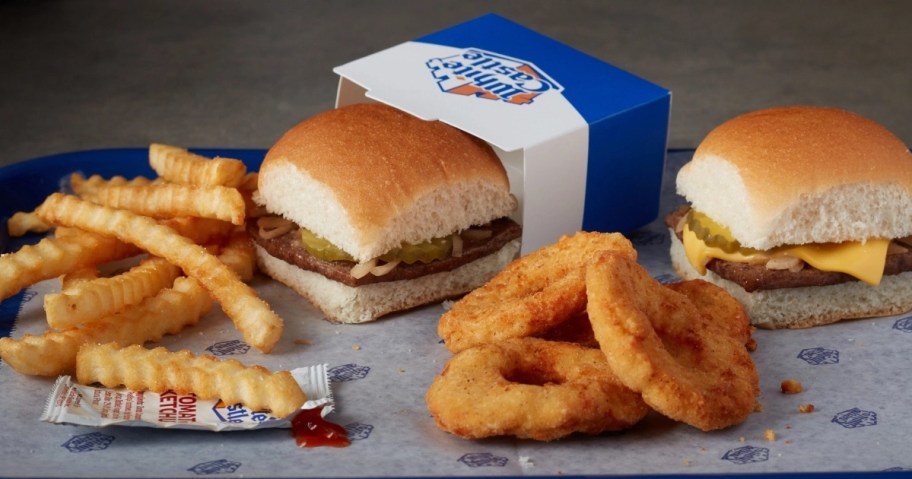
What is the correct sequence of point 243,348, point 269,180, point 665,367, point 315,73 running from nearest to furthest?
point 665,367
point 243,348
point 269,180
point 315,73

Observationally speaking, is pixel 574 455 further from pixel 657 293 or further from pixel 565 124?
pixel 565 124

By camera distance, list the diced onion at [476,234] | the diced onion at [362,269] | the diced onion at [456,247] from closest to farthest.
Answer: the diced onion at [362,269] → the diced onion at [456,247] → the diced onion at [476,234]

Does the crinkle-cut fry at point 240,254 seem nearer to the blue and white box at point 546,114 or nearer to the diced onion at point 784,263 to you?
the blue and white box at point 546,114

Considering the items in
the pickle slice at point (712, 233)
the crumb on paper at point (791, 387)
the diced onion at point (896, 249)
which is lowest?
the crumb on paper at point (791, 387)

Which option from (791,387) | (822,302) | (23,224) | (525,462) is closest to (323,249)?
(525,462)

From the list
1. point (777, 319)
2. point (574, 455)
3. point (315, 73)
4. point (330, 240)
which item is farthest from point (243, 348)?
point (315, 73)

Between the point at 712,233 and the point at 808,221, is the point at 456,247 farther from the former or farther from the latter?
the point at 808,221

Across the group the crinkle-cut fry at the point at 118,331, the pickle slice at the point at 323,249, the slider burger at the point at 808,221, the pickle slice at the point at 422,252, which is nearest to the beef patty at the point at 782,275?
the slider burger at the point at 808,221
